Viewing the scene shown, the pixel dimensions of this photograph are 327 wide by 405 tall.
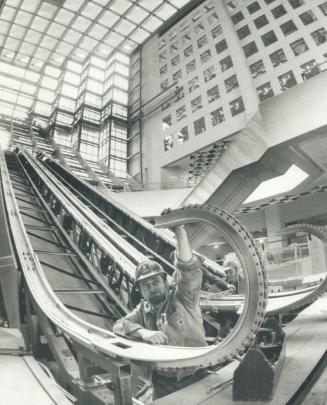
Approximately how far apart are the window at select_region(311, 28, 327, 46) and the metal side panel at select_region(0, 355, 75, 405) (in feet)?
86.5

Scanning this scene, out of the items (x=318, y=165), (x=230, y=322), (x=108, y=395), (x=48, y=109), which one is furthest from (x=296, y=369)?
(x=48, y=109)

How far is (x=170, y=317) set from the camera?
244cm

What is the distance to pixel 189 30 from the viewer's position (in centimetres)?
2752

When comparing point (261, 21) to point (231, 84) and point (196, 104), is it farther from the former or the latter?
point (196, 104)

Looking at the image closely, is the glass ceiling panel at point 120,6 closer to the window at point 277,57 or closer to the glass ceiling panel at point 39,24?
the glass ceiling panel at point 39,24

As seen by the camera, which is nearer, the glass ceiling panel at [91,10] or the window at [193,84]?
the glass ceiling panel at [91,10]

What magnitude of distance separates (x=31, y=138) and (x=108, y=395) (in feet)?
79.8

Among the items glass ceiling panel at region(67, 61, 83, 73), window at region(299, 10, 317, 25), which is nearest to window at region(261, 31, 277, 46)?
window at region(299, 10, 317, 25)

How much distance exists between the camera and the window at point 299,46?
22.1m

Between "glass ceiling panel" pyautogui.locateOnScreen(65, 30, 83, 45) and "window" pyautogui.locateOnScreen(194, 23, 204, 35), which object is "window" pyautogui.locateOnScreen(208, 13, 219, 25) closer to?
"window" pyautogui.locateOnScreen(194, 23, 204, 35)

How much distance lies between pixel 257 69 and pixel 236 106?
3962 mm

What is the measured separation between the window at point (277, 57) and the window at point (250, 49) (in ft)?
5.64

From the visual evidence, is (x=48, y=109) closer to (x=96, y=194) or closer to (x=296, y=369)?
(x=96, y=194)

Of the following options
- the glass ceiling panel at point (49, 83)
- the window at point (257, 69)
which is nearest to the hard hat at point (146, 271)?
the window at point (257, 69)
